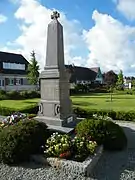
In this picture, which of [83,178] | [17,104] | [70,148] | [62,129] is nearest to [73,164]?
[83,178]

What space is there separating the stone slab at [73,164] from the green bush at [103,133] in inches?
46.1

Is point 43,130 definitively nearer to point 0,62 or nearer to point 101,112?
point 101,112

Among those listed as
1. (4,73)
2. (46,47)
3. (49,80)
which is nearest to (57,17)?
(46,47)

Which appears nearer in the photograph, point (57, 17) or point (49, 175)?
point (49, 175)

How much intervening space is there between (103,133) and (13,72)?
132ft

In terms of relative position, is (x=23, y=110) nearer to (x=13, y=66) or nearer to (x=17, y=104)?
(x=17, y=104)

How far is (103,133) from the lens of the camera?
25.0ft

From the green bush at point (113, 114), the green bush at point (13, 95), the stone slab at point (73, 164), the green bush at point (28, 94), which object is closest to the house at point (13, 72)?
the green bush at point (28, 94)

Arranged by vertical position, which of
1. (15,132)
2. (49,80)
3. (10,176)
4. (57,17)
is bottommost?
(10,176)

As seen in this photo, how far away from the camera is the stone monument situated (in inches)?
372

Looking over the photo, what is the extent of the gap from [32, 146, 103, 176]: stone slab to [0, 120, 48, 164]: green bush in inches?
18.1

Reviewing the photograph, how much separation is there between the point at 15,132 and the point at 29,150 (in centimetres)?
67

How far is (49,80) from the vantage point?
380 inches

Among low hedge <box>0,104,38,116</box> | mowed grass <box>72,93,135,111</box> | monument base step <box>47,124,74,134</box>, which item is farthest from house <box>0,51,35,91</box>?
monument base step <box>47,124,74,134</box>
